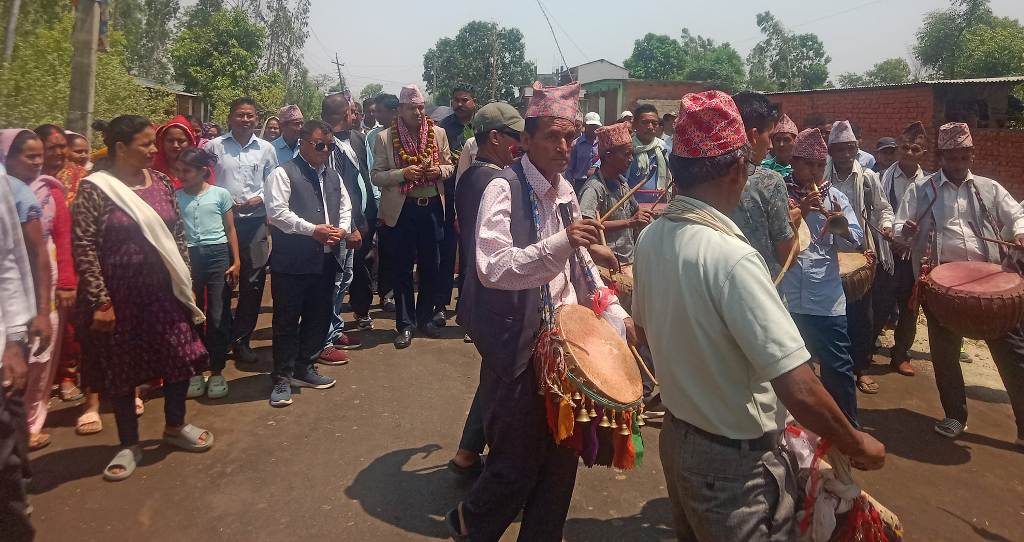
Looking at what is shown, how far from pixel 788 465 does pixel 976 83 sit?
1786 cm

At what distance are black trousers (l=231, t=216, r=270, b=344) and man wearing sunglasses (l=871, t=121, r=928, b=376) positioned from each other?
217 inches

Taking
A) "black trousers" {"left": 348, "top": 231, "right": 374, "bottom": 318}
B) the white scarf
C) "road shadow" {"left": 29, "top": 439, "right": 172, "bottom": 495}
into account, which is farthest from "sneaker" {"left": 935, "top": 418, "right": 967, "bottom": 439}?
"road shadow" {"left": 29, "top": 439, "right": 172, "bottom": 495}

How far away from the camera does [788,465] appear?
197 centimetres

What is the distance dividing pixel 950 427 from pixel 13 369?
553 centimetres

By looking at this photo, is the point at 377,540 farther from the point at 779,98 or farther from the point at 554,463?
the point at 779,98

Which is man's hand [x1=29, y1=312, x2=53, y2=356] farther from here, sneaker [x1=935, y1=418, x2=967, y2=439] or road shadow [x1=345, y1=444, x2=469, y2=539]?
sneaker [x1=935, y1=418, x2=967, y2=439]

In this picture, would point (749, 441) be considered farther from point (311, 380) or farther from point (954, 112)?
point (954, 112)

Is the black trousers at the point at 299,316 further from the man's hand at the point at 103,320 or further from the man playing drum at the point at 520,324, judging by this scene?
the man playing drum at the point at 520,324

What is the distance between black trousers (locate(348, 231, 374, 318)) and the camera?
661 centimetres

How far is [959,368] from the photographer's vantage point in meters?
4.75

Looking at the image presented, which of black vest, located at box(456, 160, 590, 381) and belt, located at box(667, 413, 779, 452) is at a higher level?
black vest, located at box(456, 160, 590, 381)

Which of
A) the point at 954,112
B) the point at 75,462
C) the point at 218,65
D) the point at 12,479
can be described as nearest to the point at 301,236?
the point at 75,462

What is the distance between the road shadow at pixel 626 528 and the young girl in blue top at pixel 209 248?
302cm

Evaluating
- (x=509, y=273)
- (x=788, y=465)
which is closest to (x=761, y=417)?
(x=788, y=465)
